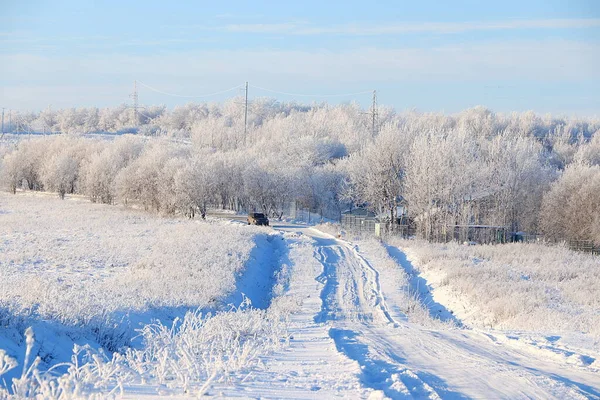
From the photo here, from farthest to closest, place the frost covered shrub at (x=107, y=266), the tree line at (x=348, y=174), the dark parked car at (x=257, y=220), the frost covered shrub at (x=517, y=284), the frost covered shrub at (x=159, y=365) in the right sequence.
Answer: the dark parked car at (x=257, y=220) → the tree line at (x=348, y=174) → the frost covered shrub at (x=517, y=284) → the frost covered shrub at (x=107, y=266) → the frost covered shrub at (x=159, y=365)

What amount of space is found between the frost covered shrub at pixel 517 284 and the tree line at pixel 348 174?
11.4 metres

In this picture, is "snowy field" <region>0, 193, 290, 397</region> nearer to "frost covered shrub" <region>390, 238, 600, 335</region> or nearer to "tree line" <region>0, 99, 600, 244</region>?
"tree line" <region>0, 99, 600, 244</region>

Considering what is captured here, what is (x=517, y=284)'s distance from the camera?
2398 cm

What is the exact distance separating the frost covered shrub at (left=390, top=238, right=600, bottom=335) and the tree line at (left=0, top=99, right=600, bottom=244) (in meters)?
11.4

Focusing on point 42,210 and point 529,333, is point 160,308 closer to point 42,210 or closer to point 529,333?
point 529,333

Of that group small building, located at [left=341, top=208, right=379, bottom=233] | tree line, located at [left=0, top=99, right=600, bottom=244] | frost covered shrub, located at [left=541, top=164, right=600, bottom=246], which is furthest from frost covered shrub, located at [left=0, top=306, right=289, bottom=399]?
frost covered shrub, located at [left=541, top=164, right=600, bottom=246]

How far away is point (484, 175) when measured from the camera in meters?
50.4

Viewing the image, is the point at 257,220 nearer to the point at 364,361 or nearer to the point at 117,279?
the point at 117,279

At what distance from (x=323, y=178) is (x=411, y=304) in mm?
42886

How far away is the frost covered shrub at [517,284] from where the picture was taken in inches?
712

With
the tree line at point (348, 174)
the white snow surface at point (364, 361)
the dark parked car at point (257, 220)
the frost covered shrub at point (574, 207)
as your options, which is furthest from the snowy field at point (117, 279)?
the frost covered shrub at point (574, 207)

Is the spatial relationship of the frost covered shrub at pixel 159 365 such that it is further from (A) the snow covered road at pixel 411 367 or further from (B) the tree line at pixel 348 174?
(B) the tree line at pixel 348 174

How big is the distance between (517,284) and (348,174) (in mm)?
39391

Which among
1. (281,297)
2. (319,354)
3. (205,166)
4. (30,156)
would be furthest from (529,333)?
(30,156)
